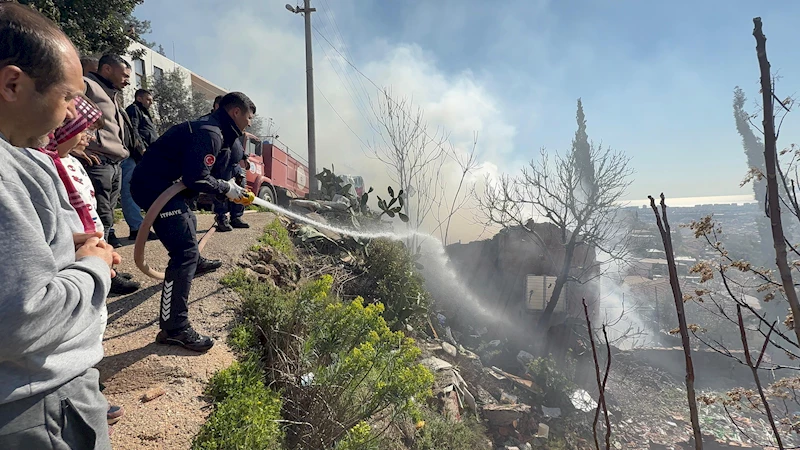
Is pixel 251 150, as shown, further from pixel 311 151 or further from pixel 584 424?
pixel 584 424

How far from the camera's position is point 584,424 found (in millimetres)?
7883

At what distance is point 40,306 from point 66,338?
0.18 m

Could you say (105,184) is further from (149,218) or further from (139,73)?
(139,73)

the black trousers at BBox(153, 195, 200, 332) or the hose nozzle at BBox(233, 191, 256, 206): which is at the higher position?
the hose nozzle at BBox(233, 191, 256, 206)

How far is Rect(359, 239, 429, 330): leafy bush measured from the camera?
6.00m

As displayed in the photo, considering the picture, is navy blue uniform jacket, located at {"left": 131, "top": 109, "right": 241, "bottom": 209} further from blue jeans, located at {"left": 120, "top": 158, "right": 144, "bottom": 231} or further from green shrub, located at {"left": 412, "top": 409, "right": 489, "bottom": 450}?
green shrub, located at {"left": 412, "top": 409, "right": 489, "bottom": 450}

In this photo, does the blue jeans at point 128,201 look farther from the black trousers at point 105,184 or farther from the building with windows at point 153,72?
the building with windows at point 153,72

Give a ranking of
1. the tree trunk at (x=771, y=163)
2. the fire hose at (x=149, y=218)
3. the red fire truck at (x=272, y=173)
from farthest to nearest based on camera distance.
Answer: the red fire truck at (x=272, y=173)
the fire hose at (x=149, y=218)
the tree trunk at (x=771, y=163)

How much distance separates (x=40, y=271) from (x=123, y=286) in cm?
312

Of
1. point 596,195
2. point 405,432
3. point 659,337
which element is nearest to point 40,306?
point 405,432

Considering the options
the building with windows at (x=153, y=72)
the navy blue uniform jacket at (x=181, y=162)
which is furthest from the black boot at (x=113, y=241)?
the building with windows at (x=153, y=72)

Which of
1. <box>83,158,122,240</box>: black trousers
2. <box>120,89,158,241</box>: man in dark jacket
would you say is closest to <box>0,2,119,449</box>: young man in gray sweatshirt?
<box>83,158,122,240</box>: black trousers

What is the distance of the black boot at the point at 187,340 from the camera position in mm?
2621

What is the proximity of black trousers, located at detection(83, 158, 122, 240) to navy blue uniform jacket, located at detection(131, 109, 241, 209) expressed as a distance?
2.19 ft
